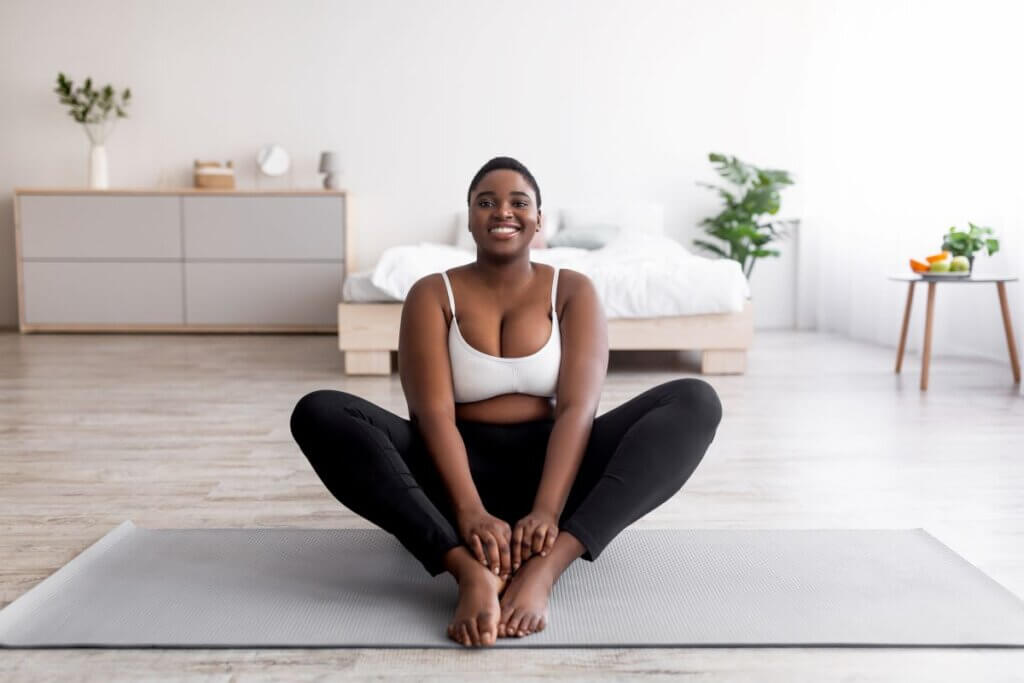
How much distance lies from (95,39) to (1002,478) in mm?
5601

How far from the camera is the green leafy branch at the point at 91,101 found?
5.95 m

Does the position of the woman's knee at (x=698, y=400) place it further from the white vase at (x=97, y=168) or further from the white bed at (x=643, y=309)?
the white vase at (x=97, y=168)

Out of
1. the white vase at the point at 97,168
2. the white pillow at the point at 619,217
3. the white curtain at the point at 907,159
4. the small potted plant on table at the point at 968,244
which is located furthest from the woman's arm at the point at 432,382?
the white vase at the point at 97,168

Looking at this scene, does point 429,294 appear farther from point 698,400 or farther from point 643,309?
point 643,309

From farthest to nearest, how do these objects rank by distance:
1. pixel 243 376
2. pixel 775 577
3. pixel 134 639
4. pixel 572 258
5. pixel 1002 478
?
pixel 572 258 < pixel 243 376 < pixel 1002 478 < pixel 775 577 < pixel 134 639

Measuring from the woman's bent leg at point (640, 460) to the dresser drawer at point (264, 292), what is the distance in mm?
4228

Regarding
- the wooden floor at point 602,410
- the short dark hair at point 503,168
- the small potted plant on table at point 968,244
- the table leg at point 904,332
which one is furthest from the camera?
the table leg at point 904,332

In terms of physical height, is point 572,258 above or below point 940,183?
below

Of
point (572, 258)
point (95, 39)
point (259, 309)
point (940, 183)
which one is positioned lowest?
point (259, 309)

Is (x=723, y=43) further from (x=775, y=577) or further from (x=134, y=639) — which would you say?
(x=134, y=639)

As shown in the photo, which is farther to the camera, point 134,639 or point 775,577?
point 775,577

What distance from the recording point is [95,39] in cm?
613

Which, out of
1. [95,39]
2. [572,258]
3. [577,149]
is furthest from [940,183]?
[95,39]

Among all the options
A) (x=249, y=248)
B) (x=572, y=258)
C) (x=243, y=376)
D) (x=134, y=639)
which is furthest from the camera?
(x=249, y=248)
